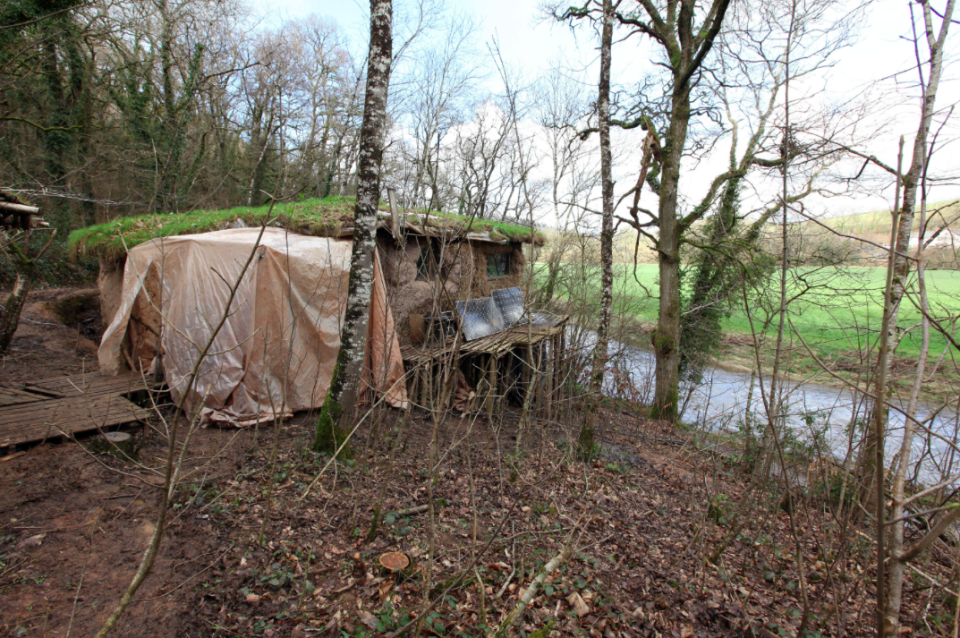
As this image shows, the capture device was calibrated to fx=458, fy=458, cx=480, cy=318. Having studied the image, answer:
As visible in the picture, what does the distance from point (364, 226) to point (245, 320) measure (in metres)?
2.63

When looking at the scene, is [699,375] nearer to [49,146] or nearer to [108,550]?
[108,550]

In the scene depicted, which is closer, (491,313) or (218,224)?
(218,224)

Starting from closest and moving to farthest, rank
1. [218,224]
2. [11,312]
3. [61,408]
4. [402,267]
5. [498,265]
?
[61,408], [11,312], [218,224], [402,267], [498,265]

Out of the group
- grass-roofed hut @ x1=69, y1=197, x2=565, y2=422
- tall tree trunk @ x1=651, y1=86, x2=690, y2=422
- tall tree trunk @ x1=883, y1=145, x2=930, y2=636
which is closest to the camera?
tall tree trunk @ x1=883, y1=145, x2=930, y2=636

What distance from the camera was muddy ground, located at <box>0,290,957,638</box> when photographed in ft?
9.75

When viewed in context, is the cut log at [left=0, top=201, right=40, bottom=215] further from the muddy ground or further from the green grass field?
the green grass field

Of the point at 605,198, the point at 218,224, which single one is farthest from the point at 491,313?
the point at 218,224

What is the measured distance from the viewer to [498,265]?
11617 millimetres

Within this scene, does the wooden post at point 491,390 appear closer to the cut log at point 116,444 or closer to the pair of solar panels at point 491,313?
the pair of solar panels at point 491,313

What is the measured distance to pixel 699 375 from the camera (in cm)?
1277

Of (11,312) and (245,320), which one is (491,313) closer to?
(245,320)

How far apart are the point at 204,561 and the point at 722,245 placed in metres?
9.57

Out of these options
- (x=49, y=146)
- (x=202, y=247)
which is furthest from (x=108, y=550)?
(x=49, y=146)

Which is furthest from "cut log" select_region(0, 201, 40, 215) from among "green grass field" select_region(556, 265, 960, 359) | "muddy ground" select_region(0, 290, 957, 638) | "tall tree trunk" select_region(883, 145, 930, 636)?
"tall tree trunk" select_region(883, 145, 930, 636)
